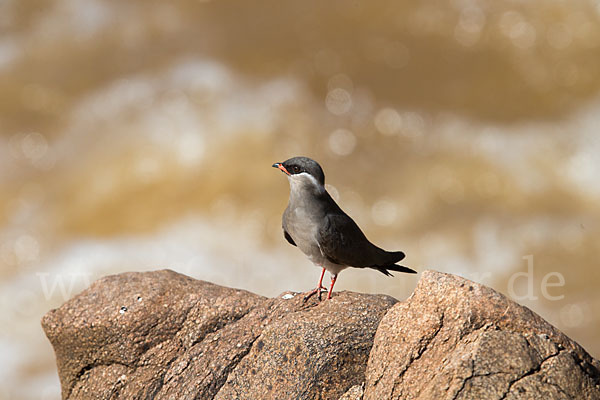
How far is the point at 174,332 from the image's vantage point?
21.6 ft

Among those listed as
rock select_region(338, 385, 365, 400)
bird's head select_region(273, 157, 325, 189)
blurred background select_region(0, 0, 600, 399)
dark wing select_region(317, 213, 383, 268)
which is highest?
blurred background select_region(0, 0, 600, 399)

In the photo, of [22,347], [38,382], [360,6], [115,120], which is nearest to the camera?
[38,382]

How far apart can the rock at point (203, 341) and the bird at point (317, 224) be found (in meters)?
0.39

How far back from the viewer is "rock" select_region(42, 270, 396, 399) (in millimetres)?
5781

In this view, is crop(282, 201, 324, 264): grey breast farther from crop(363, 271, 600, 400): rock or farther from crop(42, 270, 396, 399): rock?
crop(363, 271, 600, 400): rock

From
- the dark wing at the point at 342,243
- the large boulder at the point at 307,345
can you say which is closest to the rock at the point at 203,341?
the large boulder at the point at 307,345

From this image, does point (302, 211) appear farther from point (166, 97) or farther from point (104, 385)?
point (166, 97)

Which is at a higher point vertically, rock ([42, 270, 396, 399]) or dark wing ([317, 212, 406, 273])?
dark wing ([317, 212, 406, 273])

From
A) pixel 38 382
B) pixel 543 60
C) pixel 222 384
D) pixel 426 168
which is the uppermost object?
pixel 543 60

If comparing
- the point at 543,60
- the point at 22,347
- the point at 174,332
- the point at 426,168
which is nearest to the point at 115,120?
the point at 22,347

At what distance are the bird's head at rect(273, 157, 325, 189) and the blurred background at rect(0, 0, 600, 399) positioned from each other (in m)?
8.25

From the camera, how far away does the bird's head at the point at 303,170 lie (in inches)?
246

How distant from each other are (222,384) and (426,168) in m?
10.3

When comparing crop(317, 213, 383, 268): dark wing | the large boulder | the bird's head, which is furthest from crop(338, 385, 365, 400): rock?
the bird's head
